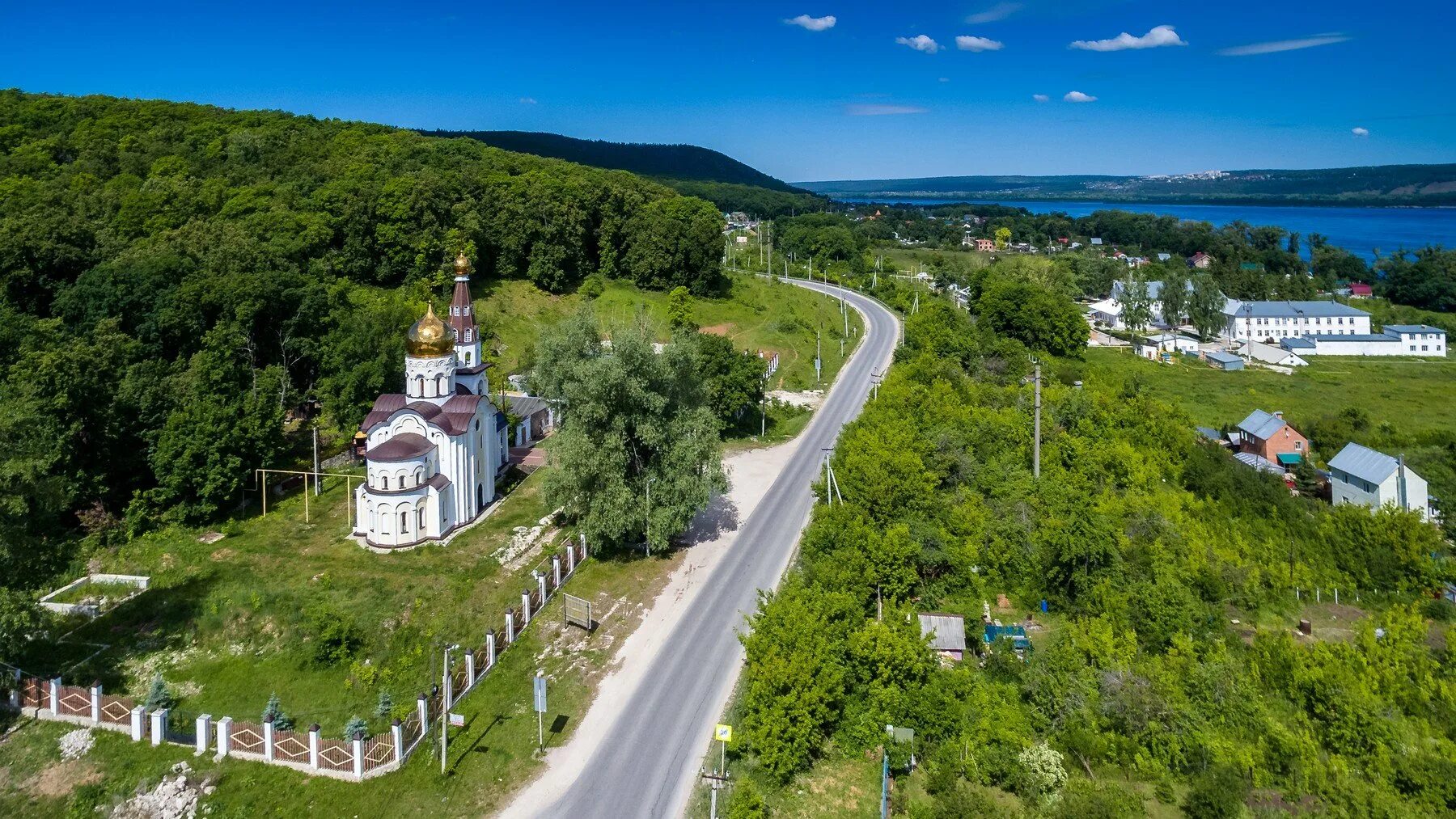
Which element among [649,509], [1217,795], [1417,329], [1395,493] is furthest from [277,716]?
[1417,329]

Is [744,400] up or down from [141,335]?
down

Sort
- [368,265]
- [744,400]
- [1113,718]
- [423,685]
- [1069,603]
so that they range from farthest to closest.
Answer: [368,265] → [744,400] → [1069,603] → [423,685] → [1113,718]

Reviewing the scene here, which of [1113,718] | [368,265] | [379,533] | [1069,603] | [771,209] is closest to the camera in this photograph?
[1113,718]

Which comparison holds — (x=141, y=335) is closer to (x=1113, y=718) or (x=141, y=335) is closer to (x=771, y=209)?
(x=1113, y=718)

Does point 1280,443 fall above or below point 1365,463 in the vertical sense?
below

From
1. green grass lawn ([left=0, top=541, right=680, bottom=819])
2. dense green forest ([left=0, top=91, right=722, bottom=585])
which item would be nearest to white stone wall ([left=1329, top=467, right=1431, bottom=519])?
green grass lawn ([left=0, top=541, right=680, bottom=819])

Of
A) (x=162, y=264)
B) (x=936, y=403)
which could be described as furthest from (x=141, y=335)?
(x=936, y=403)

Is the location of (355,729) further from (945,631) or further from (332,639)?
(945,631)
